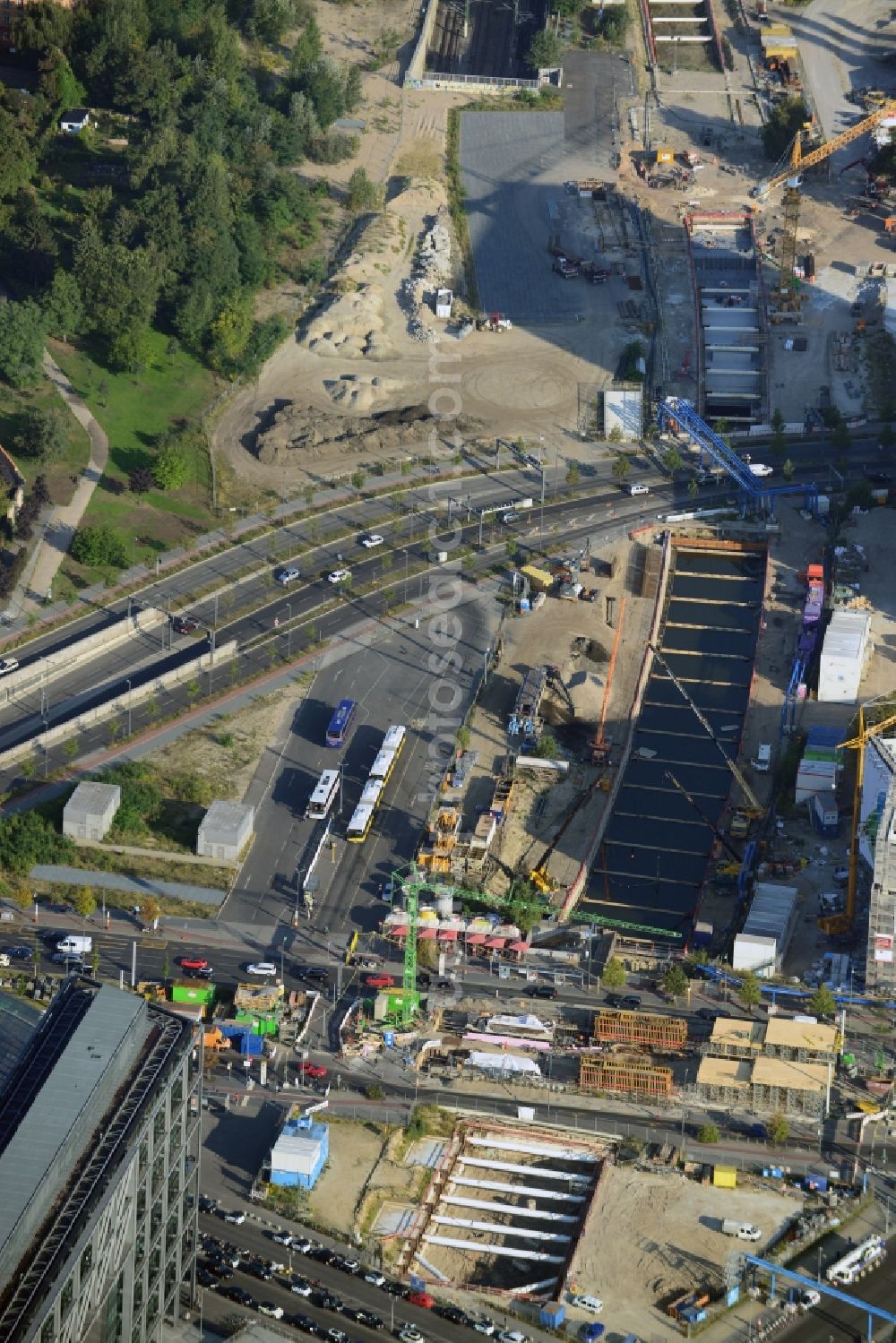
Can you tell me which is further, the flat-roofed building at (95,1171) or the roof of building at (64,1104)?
the roof of building at (64,1104)

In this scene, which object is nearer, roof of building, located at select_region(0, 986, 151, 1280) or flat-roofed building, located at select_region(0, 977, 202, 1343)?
flat-roofed building, located at select_region(0, 977, 202, 1343)

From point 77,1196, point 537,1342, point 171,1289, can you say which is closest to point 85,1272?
point 77,1196

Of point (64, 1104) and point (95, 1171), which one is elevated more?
point (64, 1104)

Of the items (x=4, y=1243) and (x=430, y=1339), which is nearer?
(x=4, y=1243)

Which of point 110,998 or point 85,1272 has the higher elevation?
point 110,998

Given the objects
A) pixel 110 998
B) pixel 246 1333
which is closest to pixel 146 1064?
pixel 110 998

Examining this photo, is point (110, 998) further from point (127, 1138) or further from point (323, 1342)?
point (323, 1342)

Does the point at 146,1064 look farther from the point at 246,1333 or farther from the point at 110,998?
the point at 246,1333
